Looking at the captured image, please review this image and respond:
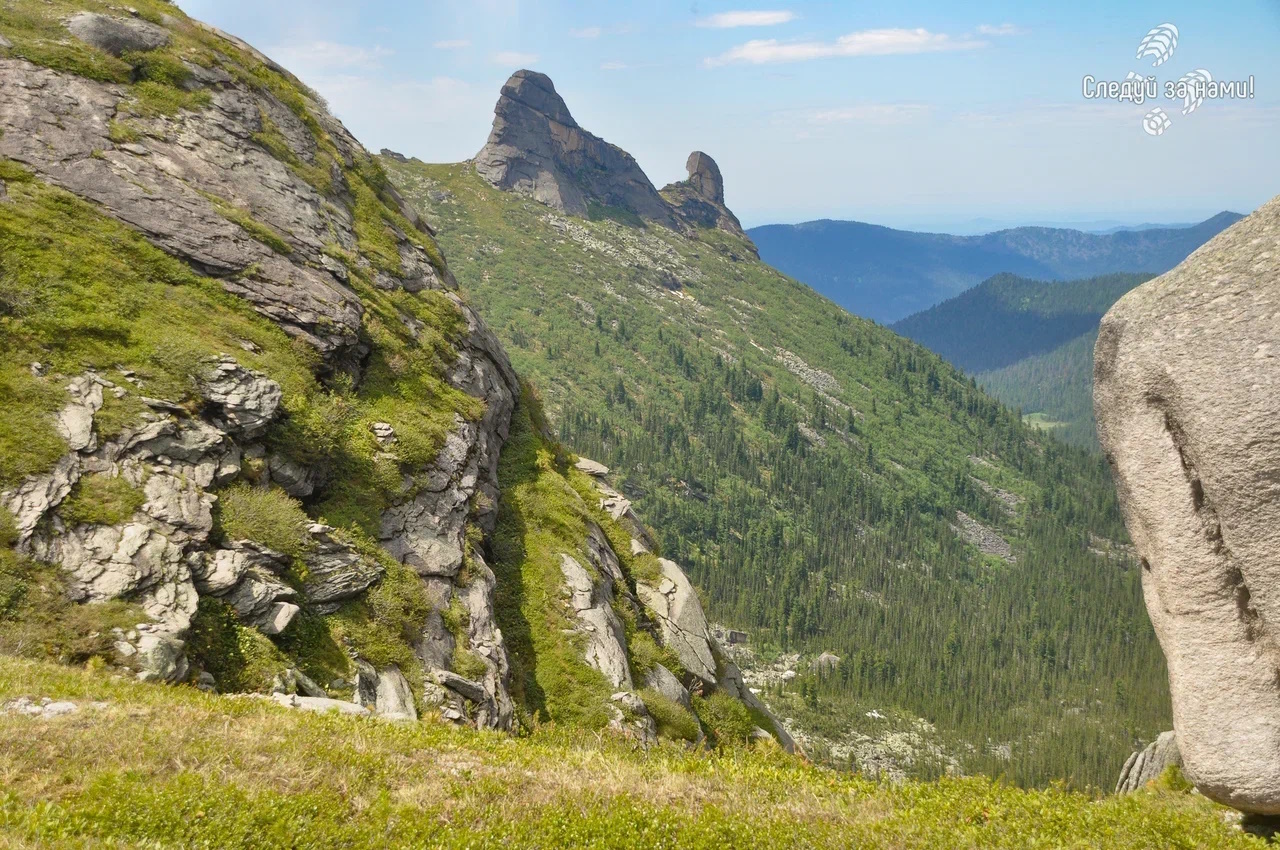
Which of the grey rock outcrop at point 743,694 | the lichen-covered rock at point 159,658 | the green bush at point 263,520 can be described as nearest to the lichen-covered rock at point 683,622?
Result: the grey rock outcrop at point 743,694

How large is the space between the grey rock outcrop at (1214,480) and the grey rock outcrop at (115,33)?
3507cm

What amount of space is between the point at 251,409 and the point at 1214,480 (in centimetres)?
2124

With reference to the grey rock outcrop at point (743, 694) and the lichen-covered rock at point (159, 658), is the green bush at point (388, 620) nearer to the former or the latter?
the lichen-covered rock at point (159, 658)

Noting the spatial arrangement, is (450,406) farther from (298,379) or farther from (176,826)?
(176,826)

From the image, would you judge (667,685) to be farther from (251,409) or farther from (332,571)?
(251,409)

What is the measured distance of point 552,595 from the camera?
24.5m

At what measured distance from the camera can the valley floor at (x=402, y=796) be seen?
9211 mm

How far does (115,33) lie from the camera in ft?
93.7

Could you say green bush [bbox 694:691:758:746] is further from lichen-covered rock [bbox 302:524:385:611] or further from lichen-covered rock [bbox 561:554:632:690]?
lichen-covered rock [bbox 302:524:385:611]

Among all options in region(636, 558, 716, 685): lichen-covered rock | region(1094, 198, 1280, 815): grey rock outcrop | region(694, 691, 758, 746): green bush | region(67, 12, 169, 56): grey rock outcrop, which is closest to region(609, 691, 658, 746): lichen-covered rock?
region(694, 691, 758, 746): green bush

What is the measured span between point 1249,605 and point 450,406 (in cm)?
2254

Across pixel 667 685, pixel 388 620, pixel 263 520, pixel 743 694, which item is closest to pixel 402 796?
pixel 388 620

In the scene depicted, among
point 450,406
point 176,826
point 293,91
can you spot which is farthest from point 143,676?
point 293,91

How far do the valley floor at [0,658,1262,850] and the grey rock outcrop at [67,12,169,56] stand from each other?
26.7m
